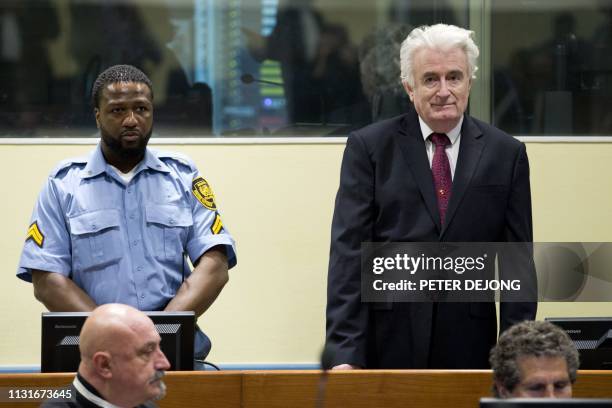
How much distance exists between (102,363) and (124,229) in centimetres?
127

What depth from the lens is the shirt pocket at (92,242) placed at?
3.61 m

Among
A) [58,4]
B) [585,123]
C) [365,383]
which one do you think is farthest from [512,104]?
[365,383]

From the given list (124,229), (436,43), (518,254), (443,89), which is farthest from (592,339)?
(124,229)

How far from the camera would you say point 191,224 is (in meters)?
3.73

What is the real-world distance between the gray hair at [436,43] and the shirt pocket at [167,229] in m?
0.85

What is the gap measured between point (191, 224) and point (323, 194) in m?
1.67

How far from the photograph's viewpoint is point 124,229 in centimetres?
368

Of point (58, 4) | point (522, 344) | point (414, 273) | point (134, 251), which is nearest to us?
point (522, 344)

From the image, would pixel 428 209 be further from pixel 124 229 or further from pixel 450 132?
pixel 124 229

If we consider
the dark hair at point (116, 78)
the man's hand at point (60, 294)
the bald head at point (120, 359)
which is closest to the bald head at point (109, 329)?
the bald head at point (120, 359)

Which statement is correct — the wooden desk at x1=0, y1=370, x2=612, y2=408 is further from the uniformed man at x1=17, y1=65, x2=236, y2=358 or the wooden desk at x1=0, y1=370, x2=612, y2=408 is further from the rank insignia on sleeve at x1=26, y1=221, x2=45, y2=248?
the rank insignia on sleeve at x1=26, y1=221, x2=45, y2=248

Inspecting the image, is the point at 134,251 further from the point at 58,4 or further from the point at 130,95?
the point at 58,4

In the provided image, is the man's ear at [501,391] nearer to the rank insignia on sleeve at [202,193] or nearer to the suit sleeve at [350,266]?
the suit sleeve at [350,266]

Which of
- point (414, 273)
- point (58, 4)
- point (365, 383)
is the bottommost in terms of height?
point (365, 383)
